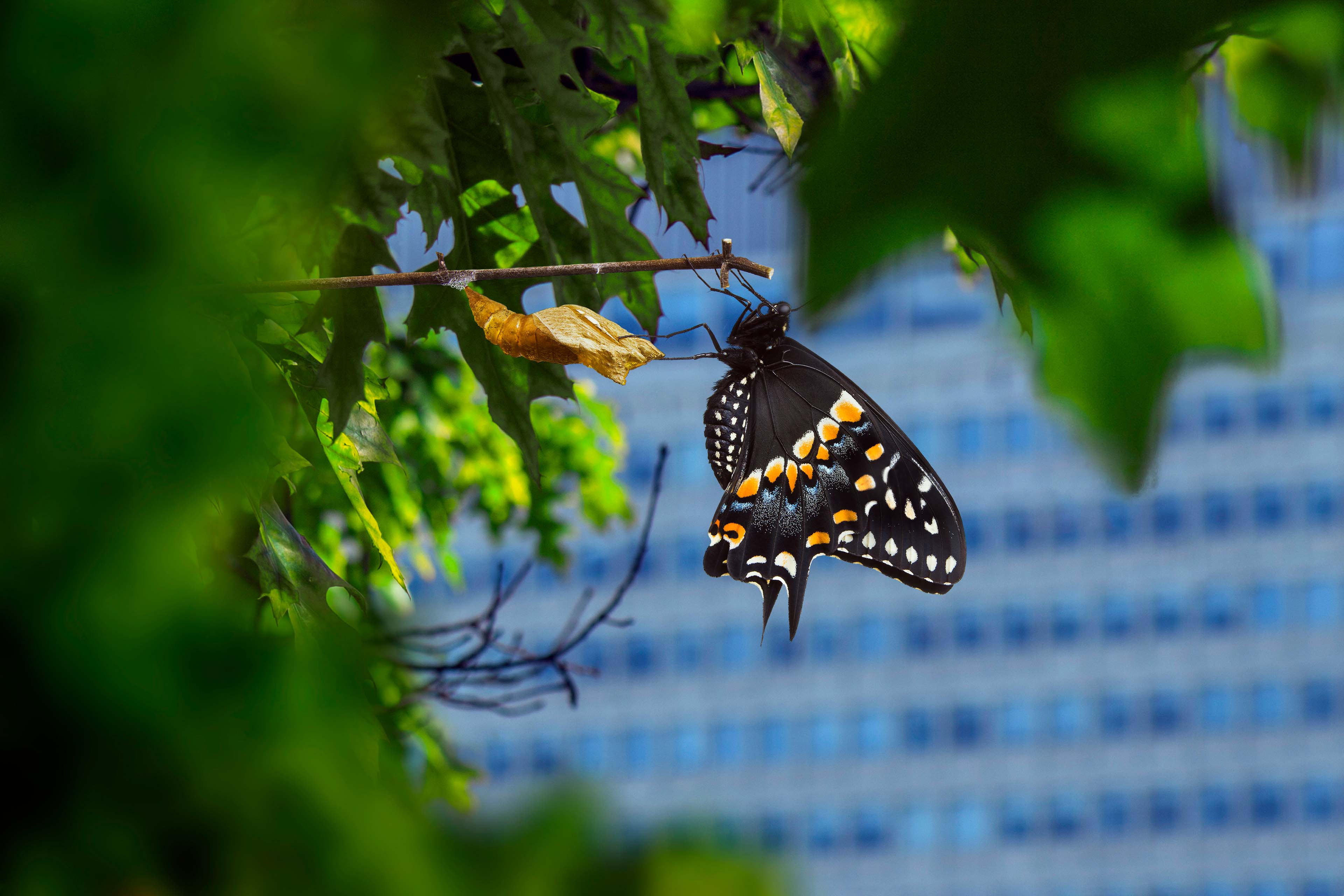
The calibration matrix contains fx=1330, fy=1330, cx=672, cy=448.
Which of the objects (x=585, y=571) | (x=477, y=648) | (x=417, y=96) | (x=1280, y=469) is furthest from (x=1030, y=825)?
(x=417, y=96)

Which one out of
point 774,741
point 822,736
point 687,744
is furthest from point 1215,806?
point 687,744

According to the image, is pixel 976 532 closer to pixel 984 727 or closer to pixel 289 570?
pixel 984 727

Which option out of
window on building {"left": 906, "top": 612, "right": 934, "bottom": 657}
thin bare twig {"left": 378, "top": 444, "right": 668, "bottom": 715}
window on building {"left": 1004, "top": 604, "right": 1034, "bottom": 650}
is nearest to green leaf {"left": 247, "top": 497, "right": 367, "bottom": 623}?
thin bare twig {"left": 378, "top": 444, "right": 668, "bottom": 715}

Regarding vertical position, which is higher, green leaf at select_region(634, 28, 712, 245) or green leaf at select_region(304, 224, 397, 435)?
green leaf at select_region(634, 28, 712, 245)

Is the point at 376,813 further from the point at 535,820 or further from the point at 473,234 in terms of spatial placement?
the point at 473,234

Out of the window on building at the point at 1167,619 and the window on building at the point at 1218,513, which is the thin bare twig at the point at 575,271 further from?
the window on building at the point at 1167,619

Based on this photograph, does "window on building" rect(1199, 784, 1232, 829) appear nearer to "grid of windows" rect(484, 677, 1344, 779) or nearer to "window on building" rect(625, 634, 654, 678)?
"grid of windows" rect(484, 677, 1344, 779)
